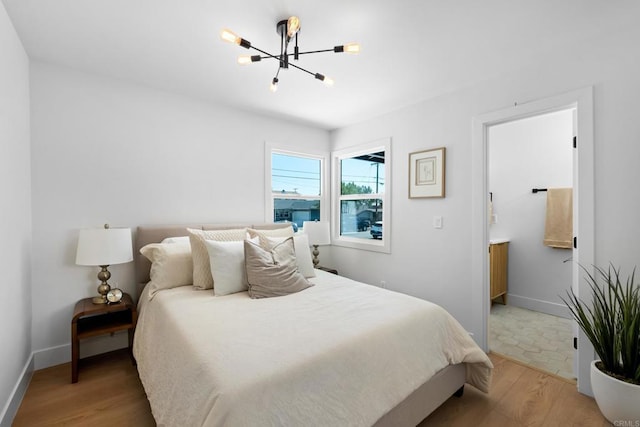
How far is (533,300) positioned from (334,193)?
9.69 feet

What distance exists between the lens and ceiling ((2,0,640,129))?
167 cm

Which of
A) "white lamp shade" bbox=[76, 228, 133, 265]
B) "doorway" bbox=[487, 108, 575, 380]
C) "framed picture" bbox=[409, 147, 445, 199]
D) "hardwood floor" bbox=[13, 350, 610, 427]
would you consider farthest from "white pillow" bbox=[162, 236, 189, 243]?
"doorway" bbox=[487, 108, 575, 380]

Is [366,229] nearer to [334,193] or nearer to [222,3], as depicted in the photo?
[334,193]

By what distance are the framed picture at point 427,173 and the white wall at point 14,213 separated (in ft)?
10.5

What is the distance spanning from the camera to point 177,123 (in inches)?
114

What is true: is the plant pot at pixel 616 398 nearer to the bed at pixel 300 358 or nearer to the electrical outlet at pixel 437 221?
the bed at pixel 300 358

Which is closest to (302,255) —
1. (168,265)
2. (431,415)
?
(168,265)

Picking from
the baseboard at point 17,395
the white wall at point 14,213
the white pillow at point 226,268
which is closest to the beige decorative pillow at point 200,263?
the white pillow at point 226,268

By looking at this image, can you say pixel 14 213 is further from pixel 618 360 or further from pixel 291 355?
pixel 618 360

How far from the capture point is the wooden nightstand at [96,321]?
2.10 metres

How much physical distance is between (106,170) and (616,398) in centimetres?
397

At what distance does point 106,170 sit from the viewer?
254 centimetres

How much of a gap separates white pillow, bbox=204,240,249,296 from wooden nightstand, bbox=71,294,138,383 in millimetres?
812

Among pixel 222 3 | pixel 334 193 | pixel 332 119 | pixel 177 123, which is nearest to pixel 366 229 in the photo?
pixel 334 193
